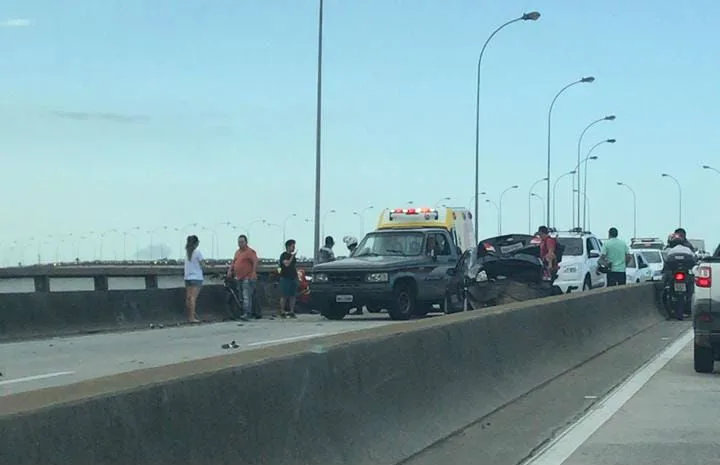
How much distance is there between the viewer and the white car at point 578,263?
29656 mm

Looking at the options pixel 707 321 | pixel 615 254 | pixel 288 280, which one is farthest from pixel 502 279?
pixel 615 254

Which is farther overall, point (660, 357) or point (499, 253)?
point (499, 253)

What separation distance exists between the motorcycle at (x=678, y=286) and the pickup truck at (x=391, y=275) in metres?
4.86

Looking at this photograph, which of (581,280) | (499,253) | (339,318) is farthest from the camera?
(581,280)

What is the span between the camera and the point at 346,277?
81.9 ft

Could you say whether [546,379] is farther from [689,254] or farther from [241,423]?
[689,254]

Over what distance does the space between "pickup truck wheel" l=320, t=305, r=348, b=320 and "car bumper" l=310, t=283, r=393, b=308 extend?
0.60 feet

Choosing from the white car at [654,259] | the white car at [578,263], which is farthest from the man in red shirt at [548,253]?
the white car at [654,259]

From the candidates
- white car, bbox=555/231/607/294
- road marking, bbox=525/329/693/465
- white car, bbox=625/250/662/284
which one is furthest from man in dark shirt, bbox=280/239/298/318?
white car, bbox=625/250/662/284

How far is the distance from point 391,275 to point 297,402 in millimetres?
18113

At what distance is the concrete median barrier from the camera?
4625 millimetres

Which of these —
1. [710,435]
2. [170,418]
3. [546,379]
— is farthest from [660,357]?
[170,418]

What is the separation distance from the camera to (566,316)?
1565 cm

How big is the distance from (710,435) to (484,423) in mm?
1927
